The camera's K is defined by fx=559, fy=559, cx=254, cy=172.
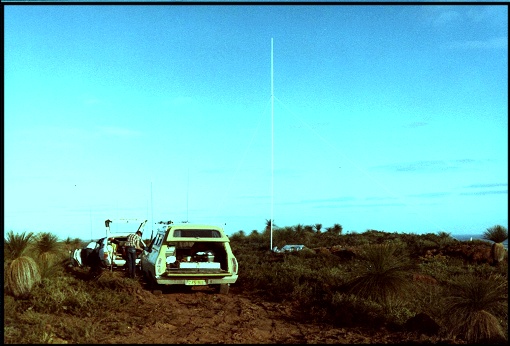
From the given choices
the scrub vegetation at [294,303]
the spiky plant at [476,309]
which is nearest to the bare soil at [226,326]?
the scrub vegetation at [294,303]

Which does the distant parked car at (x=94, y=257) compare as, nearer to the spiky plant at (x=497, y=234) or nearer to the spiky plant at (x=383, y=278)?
the spiky plant at (x=383, y=278)

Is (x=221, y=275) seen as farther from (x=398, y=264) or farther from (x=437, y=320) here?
(x=437, y=320)

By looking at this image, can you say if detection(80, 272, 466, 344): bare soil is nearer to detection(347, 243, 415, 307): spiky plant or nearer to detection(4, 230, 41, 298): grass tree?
detection(347, 243, 415, 307): spiky plant

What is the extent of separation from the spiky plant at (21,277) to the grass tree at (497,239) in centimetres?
1577

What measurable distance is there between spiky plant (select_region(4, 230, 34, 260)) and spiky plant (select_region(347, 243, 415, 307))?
760 cm

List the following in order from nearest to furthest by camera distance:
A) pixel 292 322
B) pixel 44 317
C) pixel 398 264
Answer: pixel 44 317 < pixel 292 322 < pixel 398 264

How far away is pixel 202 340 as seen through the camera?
8.29 metres

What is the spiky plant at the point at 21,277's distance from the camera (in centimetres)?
1109

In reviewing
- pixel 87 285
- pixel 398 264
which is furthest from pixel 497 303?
pixel 87 285

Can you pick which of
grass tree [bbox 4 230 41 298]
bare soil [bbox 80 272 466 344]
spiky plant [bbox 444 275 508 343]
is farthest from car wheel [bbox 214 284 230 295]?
spiky plant [bbox 444 275 508 343]

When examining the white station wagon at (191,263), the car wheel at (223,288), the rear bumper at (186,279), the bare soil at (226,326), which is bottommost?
the bare soil at (226,326)

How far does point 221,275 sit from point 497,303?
6.04 m

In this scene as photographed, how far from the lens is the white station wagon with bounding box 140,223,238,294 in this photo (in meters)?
12.7

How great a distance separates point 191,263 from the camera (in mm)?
13102
